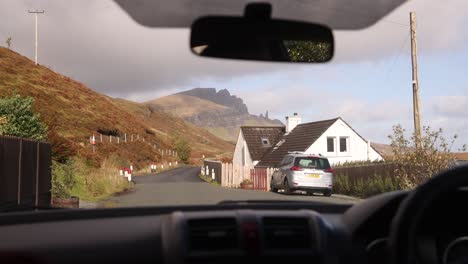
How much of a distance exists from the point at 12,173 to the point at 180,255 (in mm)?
10244

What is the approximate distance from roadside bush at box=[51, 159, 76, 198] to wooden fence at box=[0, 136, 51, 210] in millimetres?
2509

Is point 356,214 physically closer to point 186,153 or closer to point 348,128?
point 348,128

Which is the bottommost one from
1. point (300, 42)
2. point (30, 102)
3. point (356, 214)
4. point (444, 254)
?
point (444, 254)

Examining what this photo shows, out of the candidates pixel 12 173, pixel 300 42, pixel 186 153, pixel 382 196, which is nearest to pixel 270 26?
pixel 300 42

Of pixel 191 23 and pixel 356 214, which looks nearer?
pixel 356 214

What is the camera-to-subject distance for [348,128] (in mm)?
48312

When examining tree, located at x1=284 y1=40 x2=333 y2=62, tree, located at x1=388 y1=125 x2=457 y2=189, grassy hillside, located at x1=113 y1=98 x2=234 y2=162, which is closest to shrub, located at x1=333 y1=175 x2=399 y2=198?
tree, located at x1=388 y1=125 x2=457 y2=189

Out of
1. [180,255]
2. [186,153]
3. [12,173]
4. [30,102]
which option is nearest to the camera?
[180,255]

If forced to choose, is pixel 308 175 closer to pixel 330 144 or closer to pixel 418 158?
pixel 418 158

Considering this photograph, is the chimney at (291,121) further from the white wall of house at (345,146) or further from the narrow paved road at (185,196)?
the narrow paved road at (185,196)

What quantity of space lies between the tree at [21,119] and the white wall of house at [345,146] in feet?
88.5

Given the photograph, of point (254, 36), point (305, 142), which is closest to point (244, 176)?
point (305, 142)

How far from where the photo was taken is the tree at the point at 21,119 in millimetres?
19906

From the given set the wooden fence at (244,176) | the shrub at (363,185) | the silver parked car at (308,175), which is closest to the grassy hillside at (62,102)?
the wooden fence at (244,176)
